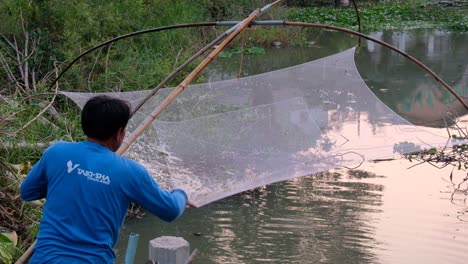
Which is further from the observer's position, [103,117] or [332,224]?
[332,224]

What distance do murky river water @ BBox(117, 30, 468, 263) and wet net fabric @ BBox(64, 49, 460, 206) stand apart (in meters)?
0.75

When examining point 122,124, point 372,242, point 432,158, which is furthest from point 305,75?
point 122,124

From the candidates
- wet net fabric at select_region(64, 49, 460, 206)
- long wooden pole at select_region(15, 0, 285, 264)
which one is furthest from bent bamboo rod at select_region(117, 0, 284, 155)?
wet net fabric at select_region(64, 49, 460, 206)

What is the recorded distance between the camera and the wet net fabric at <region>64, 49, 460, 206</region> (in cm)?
353

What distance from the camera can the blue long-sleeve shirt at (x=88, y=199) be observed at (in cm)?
196

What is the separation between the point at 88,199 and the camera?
1977 mm

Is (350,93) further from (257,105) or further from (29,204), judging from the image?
(29,204)

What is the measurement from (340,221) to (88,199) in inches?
129

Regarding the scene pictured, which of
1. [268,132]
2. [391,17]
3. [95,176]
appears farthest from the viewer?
[391,17]

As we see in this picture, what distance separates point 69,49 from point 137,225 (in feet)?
7.63

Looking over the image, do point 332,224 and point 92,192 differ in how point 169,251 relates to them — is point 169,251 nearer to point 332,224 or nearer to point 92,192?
point 92,192

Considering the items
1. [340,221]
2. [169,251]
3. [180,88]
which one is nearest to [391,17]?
[340,221]

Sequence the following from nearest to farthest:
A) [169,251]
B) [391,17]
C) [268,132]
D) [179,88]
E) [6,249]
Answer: [169,251]
[179,88]
[6,249]
[268,132]
[391,17]

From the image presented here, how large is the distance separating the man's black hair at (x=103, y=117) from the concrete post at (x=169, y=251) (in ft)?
3.10
